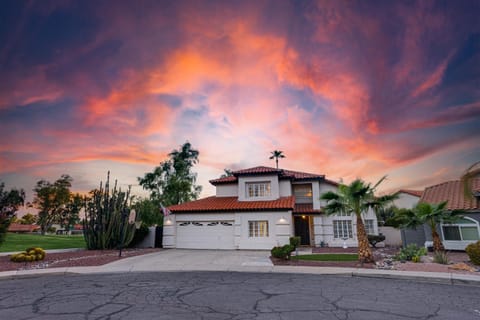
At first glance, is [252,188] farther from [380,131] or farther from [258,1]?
[258,1]

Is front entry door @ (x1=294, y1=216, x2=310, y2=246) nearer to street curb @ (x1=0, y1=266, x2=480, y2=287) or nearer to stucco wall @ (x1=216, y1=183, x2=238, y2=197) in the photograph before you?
stucco wall @ (x1=216, y1=183, x2=238, y2=197)

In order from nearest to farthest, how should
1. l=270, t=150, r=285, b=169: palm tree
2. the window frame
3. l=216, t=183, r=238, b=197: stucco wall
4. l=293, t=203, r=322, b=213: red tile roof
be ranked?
the window frame → l=293, t=203, r=322, b=213: red tile roof → l=216, t=183, r=238, b=197: stucco wall → l=270, t=150, r=285, b=169: palm tree

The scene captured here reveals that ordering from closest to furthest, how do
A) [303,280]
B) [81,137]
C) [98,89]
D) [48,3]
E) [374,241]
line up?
1. [303,280]
2. [48,3]
3. [98,89]
4. [81,137]
5. [374,241]

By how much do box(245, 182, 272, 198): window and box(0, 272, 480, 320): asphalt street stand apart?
13062mm

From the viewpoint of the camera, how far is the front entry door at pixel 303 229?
73.8 ft

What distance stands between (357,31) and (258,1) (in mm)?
5446

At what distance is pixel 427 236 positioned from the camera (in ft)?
55.1

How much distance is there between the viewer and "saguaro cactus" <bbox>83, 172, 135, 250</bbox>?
1912 cm

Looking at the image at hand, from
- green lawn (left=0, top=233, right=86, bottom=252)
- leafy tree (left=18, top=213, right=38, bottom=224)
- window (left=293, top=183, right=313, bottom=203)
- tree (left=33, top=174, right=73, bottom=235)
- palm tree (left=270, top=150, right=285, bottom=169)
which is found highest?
palm tree (left=270, top=150, right=285, bottom=169)

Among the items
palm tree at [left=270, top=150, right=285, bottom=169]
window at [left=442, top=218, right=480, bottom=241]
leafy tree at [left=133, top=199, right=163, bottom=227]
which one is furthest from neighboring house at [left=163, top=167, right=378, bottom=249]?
palm tree at [left=270, top=150, right=285, bottom=169]

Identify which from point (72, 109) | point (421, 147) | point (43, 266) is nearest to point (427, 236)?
point (421, 147)

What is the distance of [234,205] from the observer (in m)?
21.0

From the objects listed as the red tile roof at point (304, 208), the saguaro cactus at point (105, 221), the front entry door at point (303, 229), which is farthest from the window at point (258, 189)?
the saguaro cactus at point (105, 221)

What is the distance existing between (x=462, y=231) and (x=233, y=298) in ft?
54.5
